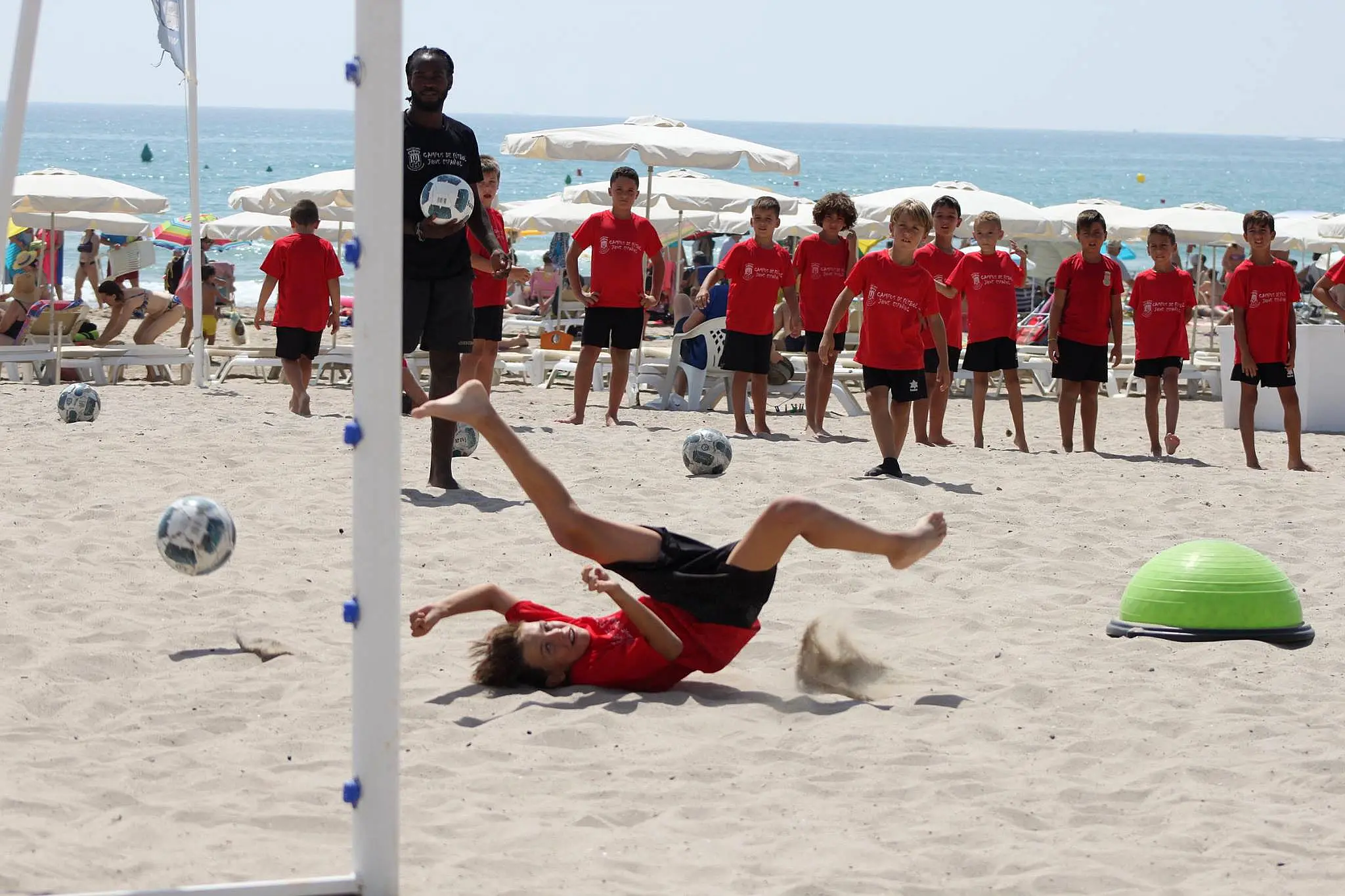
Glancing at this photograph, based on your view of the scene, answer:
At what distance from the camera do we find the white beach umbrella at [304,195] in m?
16.9

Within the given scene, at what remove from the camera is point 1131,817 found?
367 centimetres

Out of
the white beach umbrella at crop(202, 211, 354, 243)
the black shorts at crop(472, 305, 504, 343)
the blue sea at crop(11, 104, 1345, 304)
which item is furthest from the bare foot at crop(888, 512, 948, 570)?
the blue sea at crop(11, 104, 1345, 304)

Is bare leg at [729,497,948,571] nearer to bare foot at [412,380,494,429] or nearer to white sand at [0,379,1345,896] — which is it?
white sand at [0,379,1345,896]

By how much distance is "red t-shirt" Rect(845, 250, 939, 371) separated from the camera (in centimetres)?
875

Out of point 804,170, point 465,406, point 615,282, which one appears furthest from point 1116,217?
point 804,170

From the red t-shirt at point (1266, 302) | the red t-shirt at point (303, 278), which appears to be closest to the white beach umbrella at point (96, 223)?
the red t-shirt at point (303, 278)

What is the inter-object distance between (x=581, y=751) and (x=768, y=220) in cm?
694

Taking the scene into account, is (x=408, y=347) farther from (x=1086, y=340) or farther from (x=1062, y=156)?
(x=1062, y=156)

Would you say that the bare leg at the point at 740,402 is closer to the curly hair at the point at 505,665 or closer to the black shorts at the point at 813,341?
the black shorts at the point at 813,341

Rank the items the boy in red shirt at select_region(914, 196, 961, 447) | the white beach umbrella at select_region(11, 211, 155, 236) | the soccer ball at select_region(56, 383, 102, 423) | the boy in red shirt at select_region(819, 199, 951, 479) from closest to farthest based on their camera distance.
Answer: the boy in red shirt at select_region(819, 199, 951, 479), the soccer ball at select_region(56, 383, 102, 423), the boy in red shirt at select_region(914, 196, 961, 447), the white beach umbrella at select_region(11, 211, 155, 236)

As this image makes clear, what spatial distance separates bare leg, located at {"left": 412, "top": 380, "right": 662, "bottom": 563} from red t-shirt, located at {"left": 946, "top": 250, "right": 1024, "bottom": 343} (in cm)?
619

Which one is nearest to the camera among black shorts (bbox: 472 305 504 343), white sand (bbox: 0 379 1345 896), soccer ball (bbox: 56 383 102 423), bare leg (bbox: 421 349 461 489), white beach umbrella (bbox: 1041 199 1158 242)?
white sand (bbox: 0 379 1345 896)

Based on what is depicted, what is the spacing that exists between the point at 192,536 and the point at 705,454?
138 inches

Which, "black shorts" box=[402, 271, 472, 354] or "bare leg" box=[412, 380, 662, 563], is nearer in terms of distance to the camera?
"bare leg" box=[412, 380, 662, 563]
